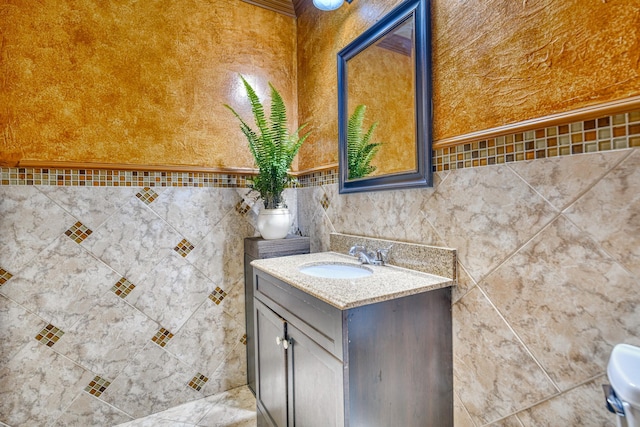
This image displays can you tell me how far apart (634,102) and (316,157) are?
1465 millimetres

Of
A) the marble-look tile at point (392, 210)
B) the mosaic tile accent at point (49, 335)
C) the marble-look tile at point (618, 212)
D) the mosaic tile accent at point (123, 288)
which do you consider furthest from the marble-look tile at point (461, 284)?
the mosaic tile accent at point (49, 335)

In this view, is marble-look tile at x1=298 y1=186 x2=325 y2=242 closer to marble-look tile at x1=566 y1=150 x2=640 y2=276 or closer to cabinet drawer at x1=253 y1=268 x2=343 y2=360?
cabinet drawer at x1=253 y1=268 x2=343 y2=360

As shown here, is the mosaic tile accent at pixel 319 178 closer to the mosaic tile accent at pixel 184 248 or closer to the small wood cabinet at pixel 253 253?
the small wood cabinet at pixel 253 253

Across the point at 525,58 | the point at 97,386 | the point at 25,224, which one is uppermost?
the point at 525,58

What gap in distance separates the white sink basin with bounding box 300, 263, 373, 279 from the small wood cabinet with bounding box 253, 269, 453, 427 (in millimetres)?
198

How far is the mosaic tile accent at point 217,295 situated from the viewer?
6.18 feet

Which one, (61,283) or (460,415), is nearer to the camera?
(460,415)

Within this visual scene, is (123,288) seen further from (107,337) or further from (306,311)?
(306,311)

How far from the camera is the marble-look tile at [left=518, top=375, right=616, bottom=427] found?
75cm

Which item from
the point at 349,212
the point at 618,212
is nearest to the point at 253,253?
the point at 349,212

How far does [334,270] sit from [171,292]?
3.30 feet

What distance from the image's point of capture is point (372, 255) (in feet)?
4.61

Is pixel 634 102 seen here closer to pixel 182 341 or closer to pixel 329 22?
pixel 329 22

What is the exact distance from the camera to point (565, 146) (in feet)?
2.67
